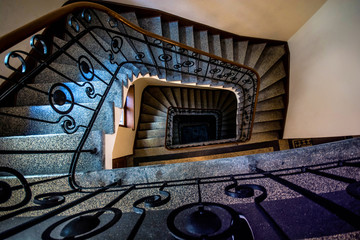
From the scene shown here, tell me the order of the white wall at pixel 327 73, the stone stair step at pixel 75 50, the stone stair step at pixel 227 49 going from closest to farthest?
the stone stair step at pixel 75 50 → the white wall at pixel 327 73 → the stone stair step at pixel 227 49

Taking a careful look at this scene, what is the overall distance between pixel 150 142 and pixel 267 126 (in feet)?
11.1

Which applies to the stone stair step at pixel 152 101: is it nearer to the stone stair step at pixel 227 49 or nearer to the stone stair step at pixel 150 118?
the stone stair step at pixel 150 118

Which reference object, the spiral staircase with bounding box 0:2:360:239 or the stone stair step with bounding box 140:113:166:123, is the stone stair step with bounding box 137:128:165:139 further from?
the spiral staircase with bounding box 0:2:360:239

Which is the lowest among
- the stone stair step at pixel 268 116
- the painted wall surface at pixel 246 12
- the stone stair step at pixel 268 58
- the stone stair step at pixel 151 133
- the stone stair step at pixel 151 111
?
the stone stair step at pixel 151 133

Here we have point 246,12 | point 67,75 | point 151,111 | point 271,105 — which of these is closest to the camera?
point 67,75

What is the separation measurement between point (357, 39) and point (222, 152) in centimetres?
340

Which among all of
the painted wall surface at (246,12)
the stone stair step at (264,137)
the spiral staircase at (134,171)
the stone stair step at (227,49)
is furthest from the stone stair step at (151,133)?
the painted wall surface at (246,12)

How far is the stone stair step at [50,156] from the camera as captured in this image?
4.80ft

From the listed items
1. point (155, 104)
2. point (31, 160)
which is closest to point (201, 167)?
point (31, 160)

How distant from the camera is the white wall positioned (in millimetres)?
2643

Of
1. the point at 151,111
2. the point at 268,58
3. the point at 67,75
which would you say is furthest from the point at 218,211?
the point at 151,111

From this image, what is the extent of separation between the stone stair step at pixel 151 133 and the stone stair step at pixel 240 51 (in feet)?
9.51

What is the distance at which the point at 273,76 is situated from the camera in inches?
157

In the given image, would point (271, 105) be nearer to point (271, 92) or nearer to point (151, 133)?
point (271, 92)
